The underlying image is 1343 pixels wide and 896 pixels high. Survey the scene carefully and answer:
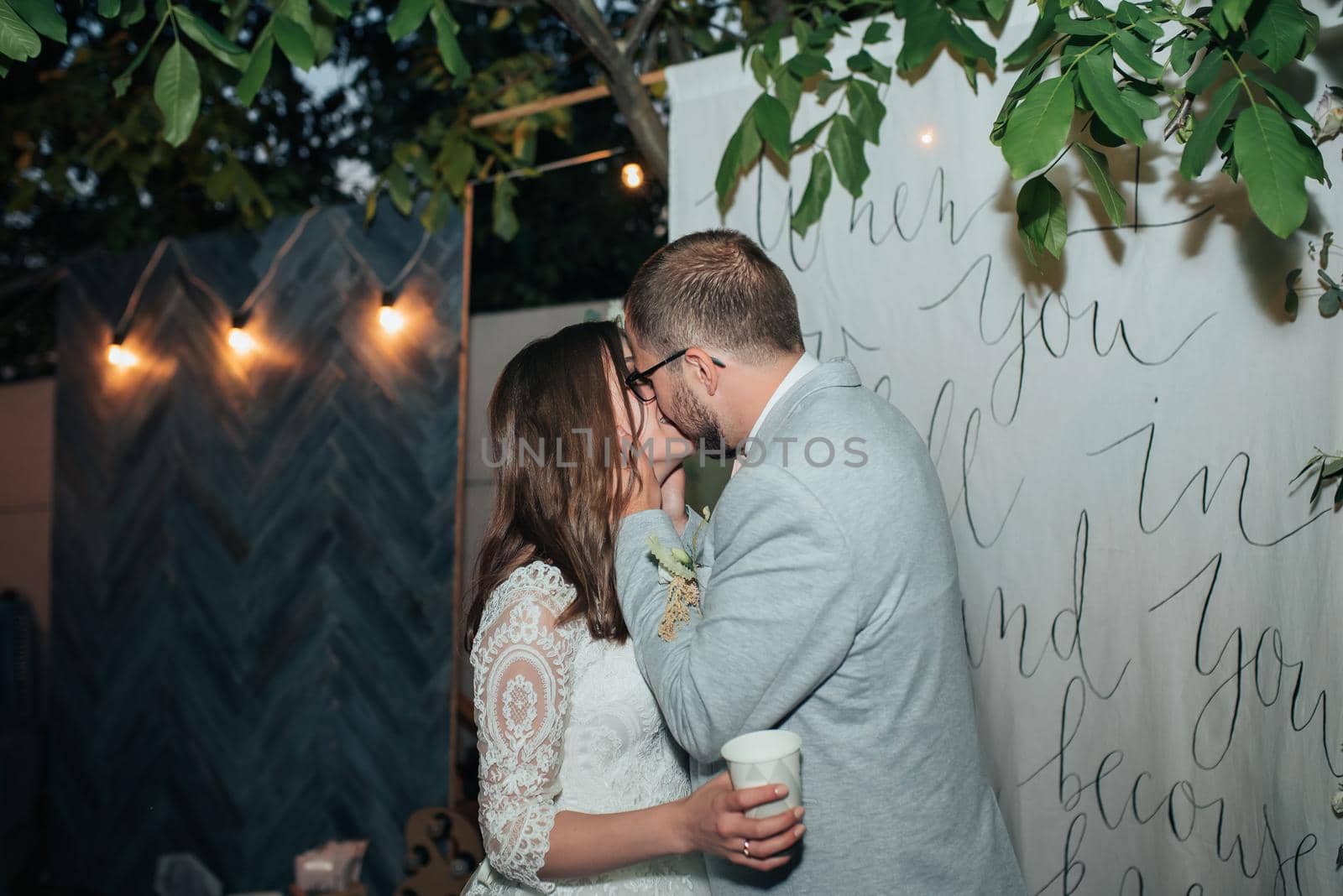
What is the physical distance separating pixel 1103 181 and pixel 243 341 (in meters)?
2.77

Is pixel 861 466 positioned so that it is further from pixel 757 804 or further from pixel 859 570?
pixel 757 804

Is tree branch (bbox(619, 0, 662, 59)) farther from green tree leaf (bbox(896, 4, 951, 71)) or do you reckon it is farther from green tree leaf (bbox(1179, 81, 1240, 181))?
green tree leaf (bbox(1179, 81, 1240, 181))

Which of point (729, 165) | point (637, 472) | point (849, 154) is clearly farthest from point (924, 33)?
point (637, 472)

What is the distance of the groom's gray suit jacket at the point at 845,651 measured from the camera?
1144mm

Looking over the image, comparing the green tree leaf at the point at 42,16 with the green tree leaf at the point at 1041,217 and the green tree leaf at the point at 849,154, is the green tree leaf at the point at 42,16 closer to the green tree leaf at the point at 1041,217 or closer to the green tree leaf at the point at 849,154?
the green tree leaf at the point at 849,154

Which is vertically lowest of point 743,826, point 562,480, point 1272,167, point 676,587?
point 743,826

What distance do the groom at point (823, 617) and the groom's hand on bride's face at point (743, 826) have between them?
60 mm

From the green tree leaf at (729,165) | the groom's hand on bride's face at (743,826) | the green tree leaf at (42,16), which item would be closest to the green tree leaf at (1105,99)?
the green tree leaf at (729,165)

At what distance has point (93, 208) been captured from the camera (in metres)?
5.42

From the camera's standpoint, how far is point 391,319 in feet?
9.91

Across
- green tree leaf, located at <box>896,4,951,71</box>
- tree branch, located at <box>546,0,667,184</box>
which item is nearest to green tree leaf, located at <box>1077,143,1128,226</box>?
green tree leaf, located at <box>896,4,951,71</box>

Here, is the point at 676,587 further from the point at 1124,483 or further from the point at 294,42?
the point at 294,42

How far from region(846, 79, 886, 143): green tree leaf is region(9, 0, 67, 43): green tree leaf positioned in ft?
4.24

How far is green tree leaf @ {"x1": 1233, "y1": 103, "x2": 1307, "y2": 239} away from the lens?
3.71ft
